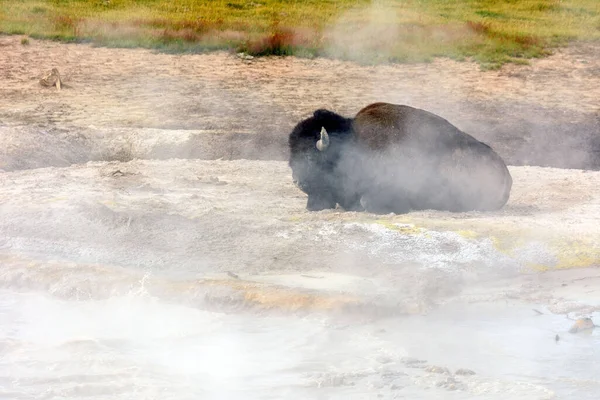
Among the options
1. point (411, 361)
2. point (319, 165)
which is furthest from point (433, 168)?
point (411, 361)

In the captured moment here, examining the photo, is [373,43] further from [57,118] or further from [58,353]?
[58,353]

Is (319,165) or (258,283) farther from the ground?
(319,165)

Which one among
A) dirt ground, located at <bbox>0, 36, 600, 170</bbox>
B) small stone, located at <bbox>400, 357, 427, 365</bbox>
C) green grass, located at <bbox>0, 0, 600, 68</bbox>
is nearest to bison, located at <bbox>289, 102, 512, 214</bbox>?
small stone, located at <bbox>400, 357, 427, 365</bbox>

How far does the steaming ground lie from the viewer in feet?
13.8

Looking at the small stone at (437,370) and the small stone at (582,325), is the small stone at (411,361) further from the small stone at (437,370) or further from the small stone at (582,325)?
the small stone at (582,325)

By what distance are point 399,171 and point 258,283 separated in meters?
1.84

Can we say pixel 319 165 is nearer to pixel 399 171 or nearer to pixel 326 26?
pixel 399 171

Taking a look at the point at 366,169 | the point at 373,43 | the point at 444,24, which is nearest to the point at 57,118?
the point at 366,169

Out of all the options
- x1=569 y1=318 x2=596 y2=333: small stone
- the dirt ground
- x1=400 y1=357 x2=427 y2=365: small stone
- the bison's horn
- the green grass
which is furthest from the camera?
the green grass

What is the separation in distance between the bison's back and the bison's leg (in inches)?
13.5

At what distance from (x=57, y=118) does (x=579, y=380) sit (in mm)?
7239

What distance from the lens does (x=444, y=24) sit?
16.4m

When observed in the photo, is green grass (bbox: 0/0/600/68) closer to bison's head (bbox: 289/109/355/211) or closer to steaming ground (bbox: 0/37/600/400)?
steaming ground (bbox: 0/37/600/400)

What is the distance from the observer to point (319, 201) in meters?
6.61
